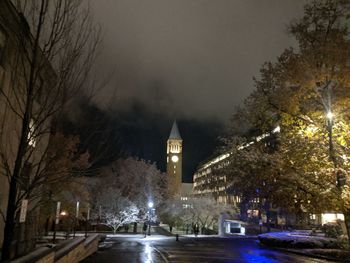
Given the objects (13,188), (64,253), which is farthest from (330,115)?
(13,188)

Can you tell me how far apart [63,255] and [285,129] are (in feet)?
37.0

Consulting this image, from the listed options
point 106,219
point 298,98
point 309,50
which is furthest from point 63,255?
point 106,219

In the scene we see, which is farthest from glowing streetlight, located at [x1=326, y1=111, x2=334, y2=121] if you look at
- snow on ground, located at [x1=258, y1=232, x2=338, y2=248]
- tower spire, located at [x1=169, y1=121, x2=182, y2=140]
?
tower spire, located at [x1=169, y1=121, x2=182, y2=140]

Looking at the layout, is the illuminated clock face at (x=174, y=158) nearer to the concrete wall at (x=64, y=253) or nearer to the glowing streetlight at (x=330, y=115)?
the concrete wall at (x=64, y=253)

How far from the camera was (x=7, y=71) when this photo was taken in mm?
13219

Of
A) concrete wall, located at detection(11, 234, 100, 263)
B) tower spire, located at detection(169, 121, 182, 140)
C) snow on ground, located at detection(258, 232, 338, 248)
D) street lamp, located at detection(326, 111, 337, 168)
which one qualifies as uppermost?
tower spire, located at detection(169, 121, 182, 140)

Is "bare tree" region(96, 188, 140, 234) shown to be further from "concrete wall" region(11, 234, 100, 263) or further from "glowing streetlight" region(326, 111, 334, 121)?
"glowing streetlight" region(326, 111, 334, 121)

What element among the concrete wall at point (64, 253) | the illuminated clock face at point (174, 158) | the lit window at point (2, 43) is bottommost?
the concrete wall at point (64, 253)

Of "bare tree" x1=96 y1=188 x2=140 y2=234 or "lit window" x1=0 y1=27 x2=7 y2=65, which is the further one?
"bare tree" x1=96 y1=188 x2=140 y2=234

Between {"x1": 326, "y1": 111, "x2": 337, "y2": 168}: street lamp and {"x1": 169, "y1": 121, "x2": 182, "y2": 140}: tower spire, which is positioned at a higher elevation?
{"x1": 169, "y1": 121, "x2": 182, "y2": 140}: tower spire

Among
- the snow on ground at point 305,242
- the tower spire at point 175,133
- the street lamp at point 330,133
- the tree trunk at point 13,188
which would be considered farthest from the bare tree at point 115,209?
the tower spire at point 175,133

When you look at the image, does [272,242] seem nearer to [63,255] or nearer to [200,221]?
[63,255]

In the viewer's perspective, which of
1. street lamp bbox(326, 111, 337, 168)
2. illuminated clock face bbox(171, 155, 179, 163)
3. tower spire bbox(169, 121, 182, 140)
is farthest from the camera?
tower spire bbox(169, 121, 182, 140)

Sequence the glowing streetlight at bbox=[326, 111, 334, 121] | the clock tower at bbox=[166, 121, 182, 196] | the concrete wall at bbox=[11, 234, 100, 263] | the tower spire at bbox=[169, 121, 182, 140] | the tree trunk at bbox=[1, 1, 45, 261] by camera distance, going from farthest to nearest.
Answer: the tower spire at bbox=[169, 121, 182, 140] → the clock tower at bbox=[166, 121, 182, 196] → the glowing streetlight at bbox=[326, 111, 334, 121] → the concrete wall at bbox=[11, 234, 100, 263] → the tree trunk at bbox=[1, 1, 45, 261]
